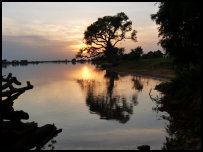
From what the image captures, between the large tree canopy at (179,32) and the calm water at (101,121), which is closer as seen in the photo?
the calm water at (101,121)

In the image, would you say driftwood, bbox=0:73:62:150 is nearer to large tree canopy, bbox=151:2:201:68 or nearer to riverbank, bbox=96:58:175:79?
Result: large tree canopy, bbox=151:2:201:68

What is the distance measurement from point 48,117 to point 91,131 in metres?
3.74

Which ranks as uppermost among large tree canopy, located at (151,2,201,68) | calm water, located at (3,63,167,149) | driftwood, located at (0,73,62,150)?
large tree canopy, located at (151,2,201,68)

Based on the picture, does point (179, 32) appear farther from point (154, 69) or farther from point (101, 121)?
Result: point (154, 69)

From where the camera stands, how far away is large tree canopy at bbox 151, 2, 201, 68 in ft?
38.8

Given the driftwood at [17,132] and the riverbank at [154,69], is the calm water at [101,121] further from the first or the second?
the riverbank at [154,69]

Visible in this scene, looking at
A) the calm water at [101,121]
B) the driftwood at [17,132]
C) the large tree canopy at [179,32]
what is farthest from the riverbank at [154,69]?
the driftwood at [17,132]

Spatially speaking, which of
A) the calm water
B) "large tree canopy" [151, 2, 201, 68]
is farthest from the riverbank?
"large tree canopy" [151, 2, 201, 68]

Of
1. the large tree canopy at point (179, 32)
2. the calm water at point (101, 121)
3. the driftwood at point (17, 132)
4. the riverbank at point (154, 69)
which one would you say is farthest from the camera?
the riverbank at point (154, 69)

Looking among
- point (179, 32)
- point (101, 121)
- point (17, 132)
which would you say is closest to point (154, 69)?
point (179, 32)

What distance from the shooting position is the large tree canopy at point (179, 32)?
38.8 ft

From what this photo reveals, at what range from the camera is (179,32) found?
14352 mm

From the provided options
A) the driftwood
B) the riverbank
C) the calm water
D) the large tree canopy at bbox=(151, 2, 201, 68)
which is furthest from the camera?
the riverbank

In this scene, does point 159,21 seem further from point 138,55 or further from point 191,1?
point 138,55
